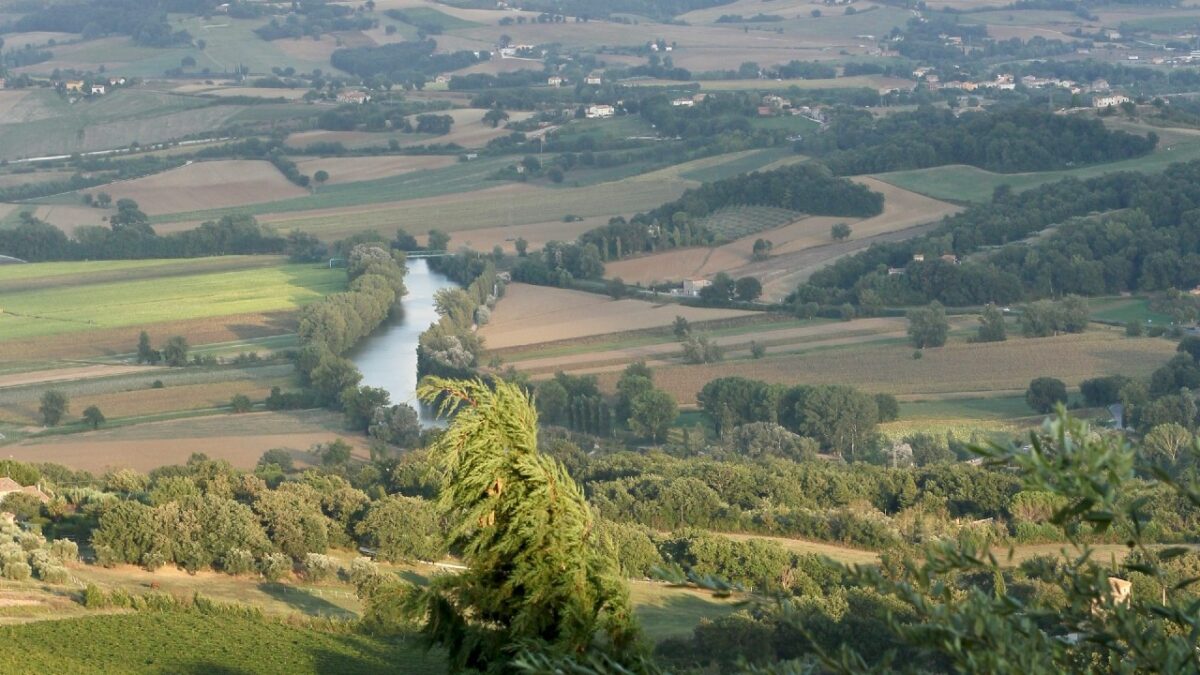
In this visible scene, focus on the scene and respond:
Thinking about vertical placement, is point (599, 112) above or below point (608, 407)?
below

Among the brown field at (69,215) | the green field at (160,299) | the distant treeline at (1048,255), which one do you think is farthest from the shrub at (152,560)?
the brown field at (69,215)

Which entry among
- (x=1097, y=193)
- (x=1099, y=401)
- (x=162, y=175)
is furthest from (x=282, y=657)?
(x=162, y=175)

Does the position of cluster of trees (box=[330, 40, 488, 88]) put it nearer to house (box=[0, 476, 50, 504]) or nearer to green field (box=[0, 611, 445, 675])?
house (box=[0, 476, 50, 504])

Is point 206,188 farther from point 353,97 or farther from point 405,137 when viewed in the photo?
point 353,97

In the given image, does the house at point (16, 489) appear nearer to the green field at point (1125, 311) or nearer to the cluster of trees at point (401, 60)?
the green field at point (1125, 311)

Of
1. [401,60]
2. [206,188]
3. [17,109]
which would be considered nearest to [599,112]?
[206,188]

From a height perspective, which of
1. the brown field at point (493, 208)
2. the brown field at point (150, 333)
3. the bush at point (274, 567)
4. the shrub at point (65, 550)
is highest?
the shrub at point (65, 550)

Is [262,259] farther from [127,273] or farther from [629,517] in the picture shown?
[629,517]
